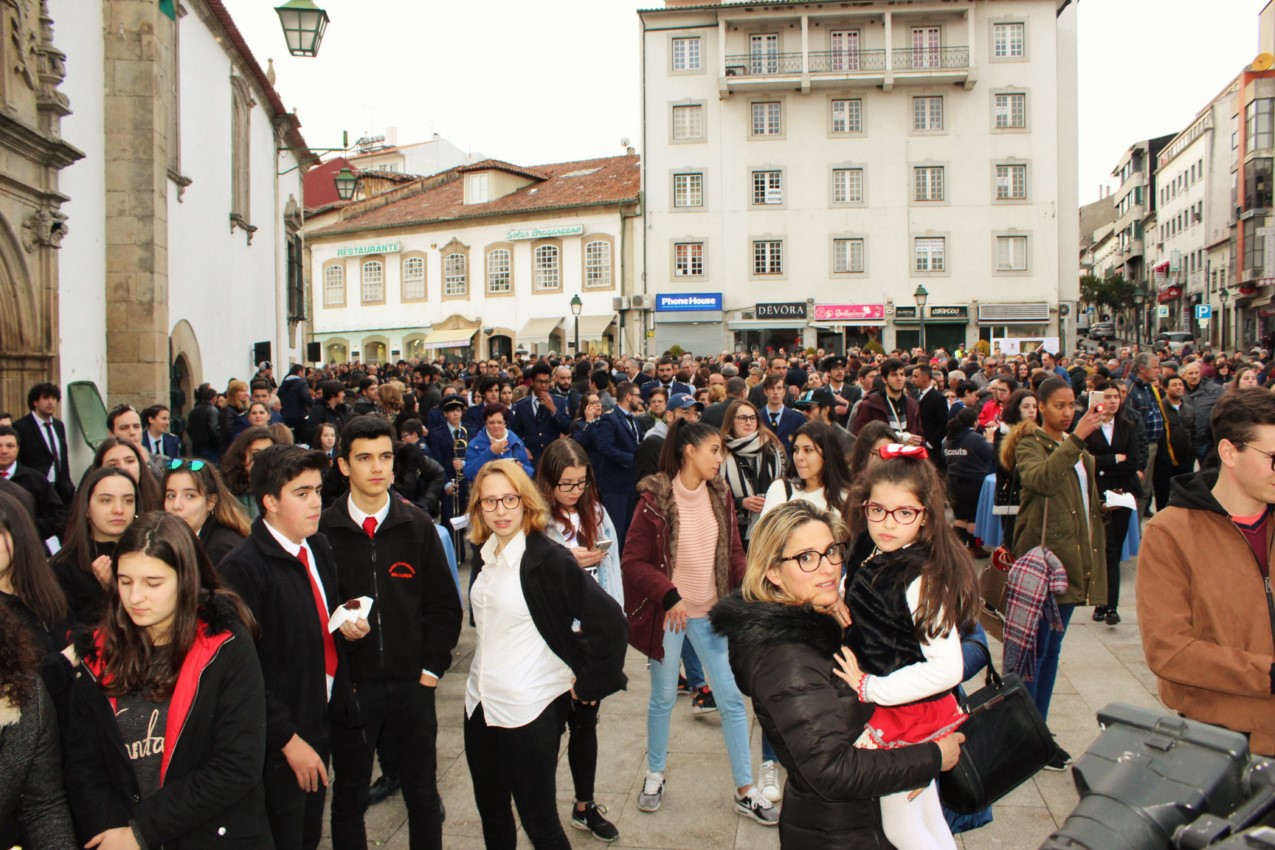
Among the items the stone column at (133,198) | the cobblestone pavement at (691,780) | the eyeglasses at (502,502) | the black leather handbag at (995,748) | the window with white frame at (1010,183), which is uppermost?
the window with white frame at (1010,183)

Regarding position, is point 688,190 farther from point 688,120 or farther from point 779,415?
point 779,415

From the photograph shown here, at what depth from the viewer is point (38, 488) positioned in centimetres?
677

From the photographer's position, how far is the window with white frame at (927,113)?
38.6m

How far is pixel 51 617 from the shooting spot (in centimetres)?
338

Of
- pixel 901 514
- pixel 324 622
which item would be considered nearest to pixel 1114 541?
pixel 901 514

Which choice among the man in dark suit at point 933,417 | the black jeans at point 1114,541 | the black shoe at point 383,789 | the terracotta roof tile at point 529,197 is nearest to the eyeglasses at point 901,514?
the black shoe at point 383,789

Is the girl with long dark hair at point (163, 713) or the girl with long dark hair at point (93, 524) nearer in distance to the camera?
the girl with long dark hair at point (163, 713)

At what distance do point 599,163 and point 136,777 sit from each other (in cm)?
4621

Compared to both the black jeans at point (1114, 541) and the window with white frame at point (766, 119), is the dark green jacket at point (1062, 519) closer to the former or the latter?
the black jeans at point (1114, 541)

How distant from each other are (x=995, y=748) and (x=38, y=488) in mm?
6424

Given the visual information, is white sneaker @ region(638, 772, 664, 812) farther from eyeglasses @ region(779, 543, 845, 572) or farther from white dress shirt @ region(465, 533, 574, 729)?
eyeglasses @ region(779, 543, 845, 572)

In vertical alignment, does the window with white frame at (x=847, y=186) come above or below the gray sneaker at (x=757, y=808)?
above

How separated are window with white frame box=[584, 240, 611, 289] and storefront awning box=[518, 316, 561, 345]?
1631mm

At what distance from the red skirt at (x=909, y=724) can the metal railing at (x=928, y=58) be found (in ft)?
128
